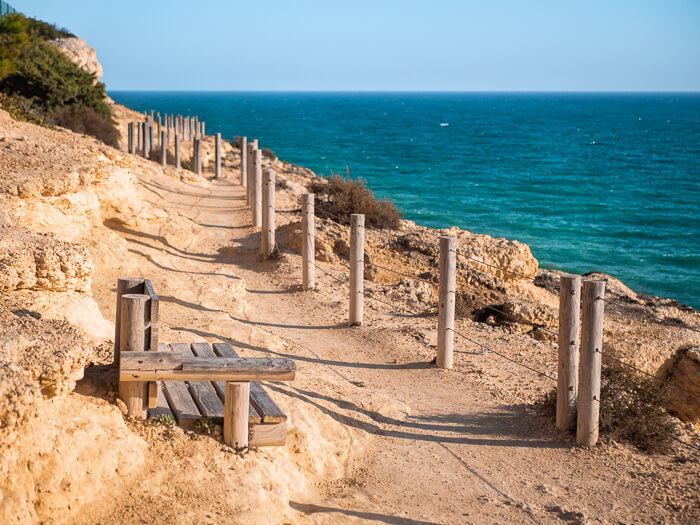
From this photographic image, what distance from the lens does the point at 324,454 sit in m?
6.04

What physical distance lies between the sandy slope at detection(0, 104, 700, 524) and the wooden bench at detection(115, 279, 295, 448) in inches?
6.6

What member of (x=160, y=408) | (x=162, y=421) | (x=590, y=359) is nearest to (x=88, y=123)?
(x=160, y=408)

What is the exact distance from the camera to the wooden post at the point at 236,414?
5.27 metres

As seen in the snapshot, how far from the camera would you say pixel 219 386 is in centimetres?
601

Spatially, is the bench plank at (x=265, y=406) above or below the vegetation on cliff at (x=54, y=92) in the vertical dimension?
below

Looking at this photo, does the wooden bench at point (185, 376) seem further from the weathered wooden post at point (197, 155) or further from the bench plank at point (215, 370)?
the weathered wooden post at point (197, 155)

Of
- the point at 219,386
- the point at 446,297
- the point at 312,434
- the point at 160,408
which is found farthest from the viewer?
the point at 446,297

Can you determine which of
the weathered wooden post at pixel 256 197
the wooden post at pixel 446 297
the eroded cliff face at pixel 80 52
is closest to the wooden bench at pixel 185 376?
the wooden post at pixel 446 297

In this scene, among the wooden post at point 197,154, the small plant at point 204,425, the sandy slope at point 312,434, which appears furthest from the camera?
the wooden post at point 197,154

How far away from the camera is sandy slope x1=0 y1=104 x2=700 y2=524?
468 centimetres

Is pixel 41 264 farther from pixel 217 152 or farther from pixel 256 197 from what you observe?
pixel 217 152

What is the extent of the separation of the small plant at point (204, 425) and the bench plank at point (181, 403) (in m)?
0.03

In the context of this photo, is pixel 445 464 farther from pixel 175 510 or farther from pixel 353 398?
pixel 175 510

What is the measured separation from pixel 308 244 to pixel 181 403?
5.88 m
